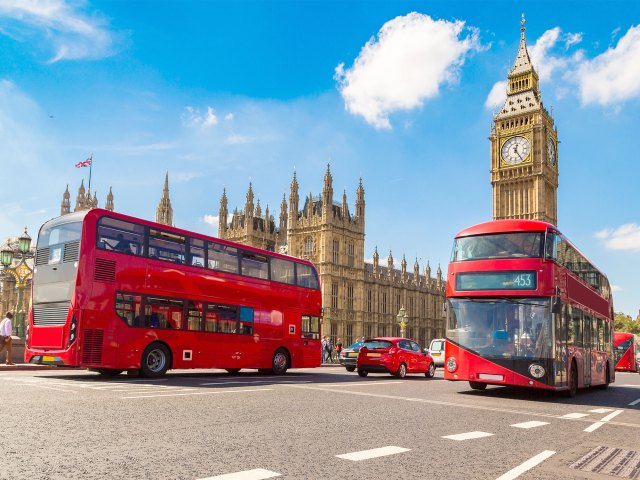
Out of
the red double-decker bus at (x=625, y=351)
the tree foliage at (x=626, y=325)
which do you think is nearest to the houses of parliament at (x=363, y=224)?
the red double-decker bus at (x=625, y=351)

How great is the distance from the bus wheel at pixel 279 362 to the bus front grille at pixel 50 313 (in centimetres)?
733

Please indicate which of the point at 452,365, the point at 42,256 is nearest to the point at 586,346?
the point at 452,365

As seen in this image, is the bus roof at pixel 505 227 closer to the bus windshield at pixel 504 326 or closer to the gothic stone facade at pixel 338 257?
the bus windshield at pixel 504 326

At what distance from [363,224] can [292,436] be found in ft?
201

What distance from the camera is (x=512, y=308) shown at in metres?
13.3

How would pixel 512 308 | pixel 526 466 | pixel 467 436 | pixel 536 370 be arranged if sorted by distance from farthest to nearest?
pixel 512 308, pixel 536 370, pixel 467 436, pixel 526 466

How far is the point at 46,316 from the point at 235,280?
5.48m

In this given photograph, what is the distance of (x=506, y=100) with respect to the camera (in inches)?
3337

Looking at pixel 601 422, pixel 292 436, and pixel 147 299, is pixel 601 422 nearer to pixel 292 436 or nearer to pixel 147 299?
pixel 292 436

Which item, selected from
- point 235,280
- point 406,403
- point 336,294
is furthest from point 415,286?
point 406,403

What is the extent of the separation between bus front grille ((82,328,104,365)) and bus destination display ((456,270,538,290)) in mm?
8935

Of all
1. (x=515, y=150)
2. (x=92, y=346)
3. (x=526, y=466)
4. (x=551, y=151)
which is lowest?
(x=526, y=466)

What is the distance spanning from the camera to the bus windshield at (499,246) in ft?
44.2

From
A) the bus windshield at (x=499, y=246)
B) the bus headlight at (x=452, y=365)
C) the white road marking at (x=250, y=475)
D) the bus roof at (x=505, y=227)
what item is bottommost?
the white road marking at (x=250, y=475)
